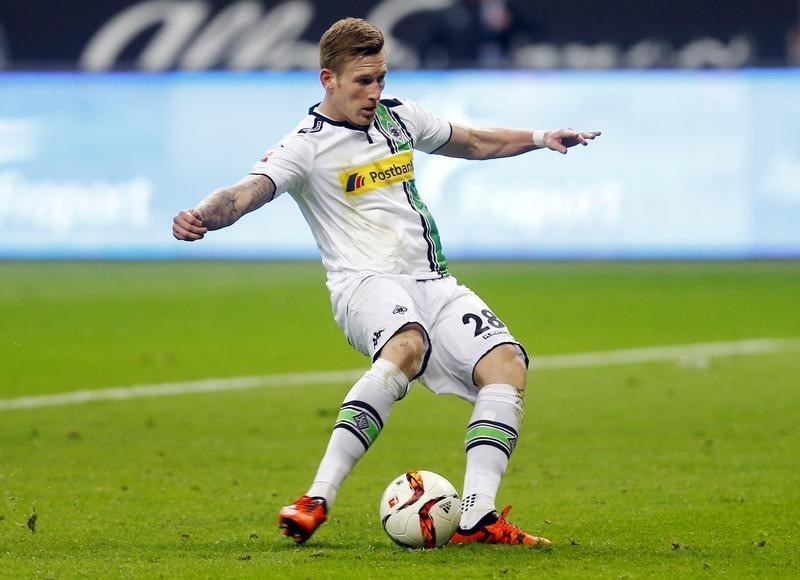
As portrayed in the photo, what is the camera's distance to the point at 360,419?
5.98 meters

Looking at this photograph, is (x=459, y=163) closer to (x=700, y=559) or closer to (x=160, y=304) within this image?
(x=160, y=304)

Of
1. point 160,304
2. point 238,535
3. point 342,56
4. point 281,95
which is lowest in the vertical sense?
point 160,304

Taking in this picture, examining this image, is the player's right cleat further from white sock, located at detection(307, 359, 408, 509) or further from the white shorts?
the white shorts

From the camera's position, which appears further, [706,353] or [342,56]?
[706,353]

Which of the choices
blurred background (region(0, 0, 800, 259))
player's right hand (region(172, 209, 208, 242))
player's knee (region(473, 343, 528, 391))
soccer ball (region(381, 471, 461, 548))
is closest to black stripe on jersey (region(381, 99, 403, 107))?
player's knee (region(473, 343, 528, 391))

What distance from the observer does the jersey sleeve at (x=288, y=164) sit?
6.20 metres

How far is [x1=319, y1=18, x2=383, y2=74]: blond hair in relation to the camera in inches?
245

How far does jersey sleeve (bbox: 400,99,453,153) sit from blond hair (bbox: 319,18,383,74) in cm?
57

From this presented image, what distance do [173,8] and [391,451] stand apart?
15437mm

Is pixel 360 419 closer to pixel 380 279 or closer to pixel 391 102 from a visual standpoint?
pixel 380 279

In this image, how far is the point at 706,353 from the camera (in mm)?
13156

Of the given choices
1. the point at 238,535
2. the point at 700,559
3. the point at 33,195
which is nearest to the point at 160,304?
the point at 33,195

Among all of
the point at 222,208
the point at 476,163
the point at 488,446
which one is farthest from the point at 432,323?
the point at 476,163

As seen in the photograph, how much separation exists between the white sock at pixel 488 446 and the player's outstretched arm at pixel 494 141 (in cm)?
129
